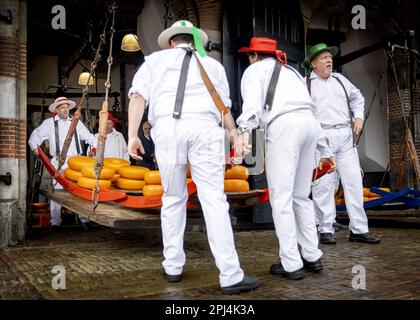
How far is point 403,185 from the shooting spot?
1119 cm

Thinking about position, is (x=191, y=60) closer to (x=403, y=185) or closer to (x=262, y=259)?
(x=262, y=259)

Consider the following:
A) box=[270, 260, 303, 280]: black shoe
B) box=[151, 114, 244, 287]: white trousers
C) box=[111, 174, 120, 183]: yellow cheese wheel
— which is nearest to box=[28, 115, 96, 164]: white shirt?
box=[111, 174, 120, 183]: yellow cheese wheel

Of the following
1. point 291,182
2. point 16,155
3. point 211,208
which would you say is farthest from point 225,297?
point 16,155

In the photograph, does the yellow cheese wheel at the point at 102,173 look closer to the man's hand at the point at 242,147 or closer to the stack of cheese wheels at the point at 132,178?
the stack of cheese wheels at the point at 132,178

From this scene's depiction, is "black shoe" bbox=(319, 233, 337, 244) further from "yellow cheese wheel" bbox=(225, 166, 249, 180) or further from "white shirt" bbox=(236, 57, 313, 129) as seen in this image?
"white shirt" bbox=(236, 57, 313, 129)

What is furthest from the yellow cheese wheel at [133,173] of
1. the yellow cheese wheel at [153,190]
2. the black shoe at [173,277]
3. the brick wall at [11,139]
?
the black shoe at [173,277]

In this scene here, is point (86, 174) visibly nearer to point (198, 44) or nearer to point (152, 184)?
point (152, 184)

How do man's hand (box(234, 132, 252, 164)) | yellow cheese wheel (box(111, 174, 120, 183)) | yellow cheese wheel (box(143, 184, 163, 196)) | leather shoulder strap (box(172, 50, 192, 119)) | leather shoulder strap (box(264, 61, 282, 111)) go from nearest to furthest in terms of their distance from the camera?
leather shoulder strap (box(172, 50, 192, 119))
man's hand (box(234, 132, 252, 164))
leather shoulder strap (box(264, 61, 282, 111))
yellow cheese wheel (box(143, 184, 163, 196))
yellow cheese wheel (box(111, 174, 120, 183))

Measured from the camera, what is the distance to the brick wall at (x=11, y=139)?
5.79 m

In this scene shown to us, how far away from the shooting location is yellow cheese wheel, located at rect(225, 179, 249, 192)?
4.83 meters

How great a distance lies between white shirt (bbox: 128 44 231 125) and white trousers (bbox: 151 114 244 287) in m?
0.09

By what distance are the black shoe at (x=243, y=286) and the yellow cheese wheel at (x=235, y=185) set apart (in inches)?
65.5

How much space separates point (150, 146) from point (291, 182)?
5.38m
